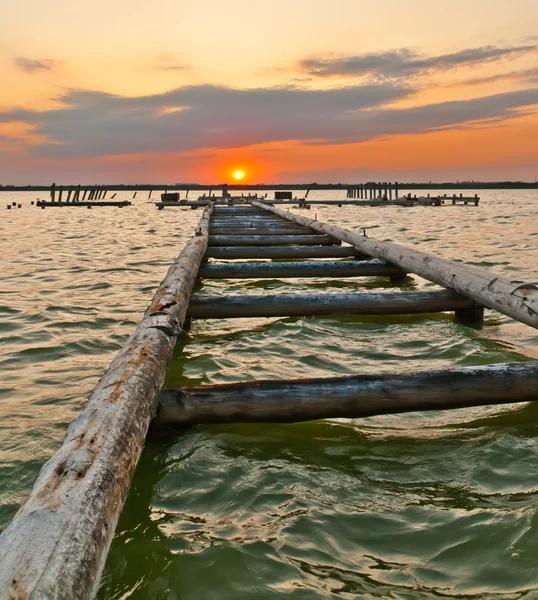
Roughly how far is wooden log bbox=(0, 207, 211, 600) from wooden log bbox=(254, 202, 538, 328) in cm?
278

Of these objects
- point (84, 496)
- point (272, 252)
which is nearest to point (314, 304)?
point (84, 496)

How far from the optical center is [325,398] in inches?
109

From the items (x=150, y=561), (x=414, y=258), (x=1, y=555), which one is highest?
(x=414, y=258)

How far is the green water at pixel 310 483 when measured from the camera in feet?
6.32

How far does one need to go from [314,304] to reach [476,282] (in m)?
1.47

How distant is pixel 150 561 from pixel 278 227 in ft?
37.8

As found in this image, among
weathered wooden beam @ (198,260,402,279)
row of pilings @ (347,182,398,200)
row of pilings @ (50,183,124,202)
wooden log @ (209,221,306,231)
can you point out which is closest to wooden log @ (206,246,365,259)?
weathered wooden beam @ (198,260,402,279)

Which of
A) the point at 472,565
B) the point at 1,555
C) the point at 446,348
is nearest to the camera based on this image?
the point at 1,555

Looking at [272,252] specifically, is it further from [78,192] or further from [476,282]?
[78,192]

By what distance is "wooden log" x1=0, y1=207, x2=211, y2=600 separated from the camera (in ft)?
4.33

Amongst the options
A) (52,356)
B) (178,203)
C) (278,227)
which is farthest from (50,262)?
(178,203)

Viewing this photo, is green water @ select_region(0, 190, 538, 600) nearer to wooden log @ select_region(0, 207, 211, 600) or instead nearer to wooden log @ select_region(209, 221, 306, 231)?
wooden log @ select_region(0, 207, 211, 600)

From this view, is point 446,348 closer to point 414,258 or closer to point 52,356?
point 414,258

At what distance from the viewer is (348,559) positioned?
201 centimetres
